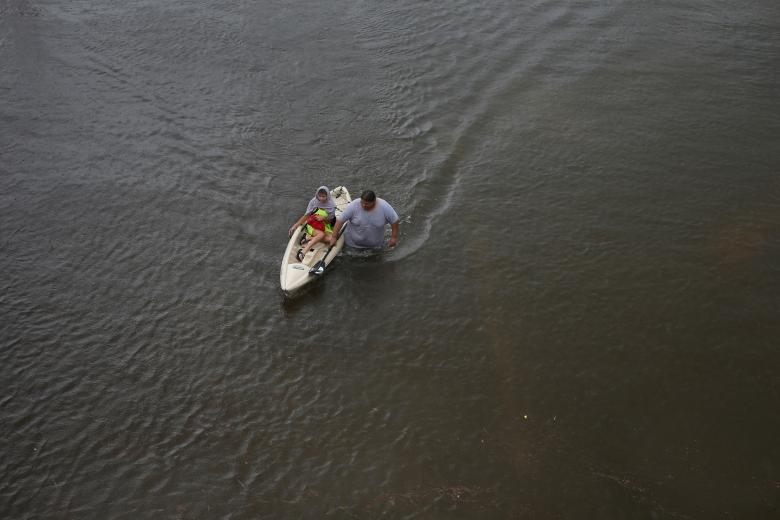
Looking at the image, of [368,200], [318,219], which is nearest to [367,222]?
[368,200]

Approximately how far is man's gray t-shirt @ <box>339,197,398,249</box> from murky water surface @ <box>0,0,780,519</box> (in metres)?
0.43

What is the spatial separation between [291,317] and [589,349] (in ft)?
16.1

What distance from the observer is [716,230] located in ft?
42.1

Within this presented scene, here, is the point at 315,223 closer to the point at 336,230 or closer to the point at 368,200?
the point at 336,230

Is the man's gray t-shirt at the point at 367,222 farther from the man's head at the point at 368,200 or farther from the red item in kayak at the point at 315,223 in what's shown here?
the red item in kayak at the point at 315,223

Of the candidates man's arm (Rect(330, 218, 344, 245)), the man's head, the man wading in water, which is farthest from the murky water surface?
the man's head

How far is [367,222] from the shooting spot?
39.3 feet

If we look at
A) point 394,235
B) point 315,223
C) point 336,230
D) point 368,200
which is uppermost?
point 368,200

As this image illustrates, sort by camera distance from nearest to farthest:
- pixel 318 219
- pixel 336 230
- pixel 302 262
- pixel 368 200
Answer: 1. pixel 368 200
2. pixel 302 262
3. pixel 336 230
4. pixel 318 219

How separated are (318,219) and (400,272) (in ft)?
5.83

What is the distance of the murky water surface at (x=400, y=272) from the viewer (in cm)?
905

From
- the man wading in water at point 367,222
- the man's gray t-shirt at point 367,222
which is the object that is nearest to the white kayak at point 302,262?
the man wading in water at point 367,222

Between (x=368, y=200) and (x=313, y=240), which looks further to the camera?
(x=313, y=240)

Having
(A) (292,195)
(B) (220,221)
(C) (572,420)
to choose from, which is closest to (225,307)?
(B) (220,221)
